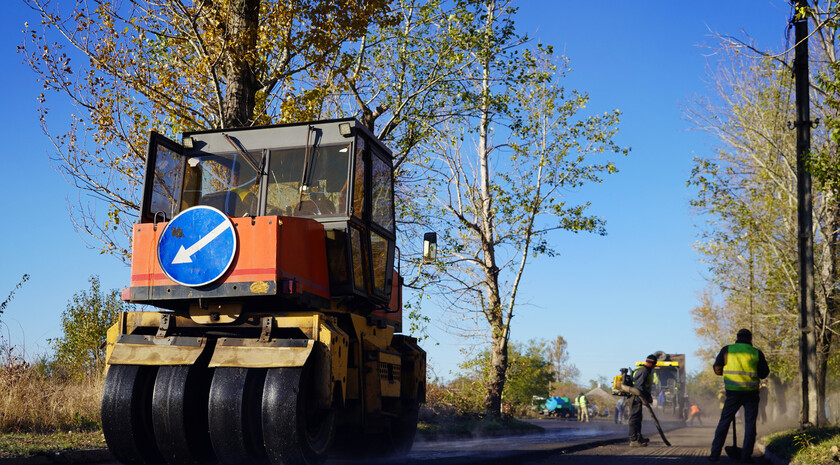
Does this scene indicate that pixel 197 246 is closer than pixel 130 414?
No

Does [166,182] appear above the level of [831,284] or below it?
below

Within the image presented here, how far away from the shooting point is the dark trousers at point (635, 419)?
1547 cm

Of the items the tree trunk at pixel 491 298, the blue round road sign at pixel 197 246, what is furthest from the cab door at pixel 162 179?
the tree trunk at pixel 491 298

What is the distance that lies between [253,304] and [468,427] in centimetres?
1253

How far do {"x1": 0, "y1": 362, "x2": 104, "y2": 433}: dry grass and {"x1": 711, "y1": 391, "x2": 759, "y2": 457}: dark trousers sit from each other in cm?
905

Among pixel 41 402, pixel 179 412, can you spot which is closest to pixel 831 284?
pixel 41 402

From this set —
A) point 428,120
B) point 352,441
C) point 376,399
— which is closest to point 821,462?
point 376,399

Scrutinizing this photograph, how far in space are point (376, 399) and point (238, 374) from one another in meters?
1.93

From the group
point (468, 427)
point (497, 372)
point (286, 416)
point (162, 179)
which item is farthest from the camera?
point (497, 372)

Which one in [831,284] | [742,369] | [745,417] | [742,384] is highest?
[831,284]

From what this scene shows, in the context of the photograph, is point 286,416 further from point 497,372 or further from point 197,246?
point 497,372

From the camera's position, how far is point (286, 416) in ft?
23.7

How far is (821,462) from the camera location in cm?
852

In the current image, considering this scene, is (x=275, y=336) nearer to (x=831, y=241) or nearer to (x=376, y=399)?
(x=376, y=399)
